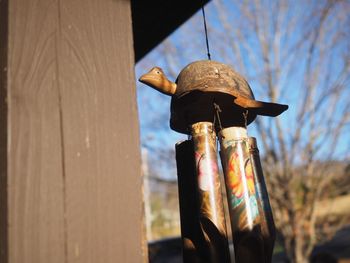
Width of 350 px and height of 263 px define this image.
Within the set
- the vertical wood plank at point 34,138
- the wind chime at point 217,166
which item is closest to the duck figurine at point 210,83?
the wind chime at point 217,166

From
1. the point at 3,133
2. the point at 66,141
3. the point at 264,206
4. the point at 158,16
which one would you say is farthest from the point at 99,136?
the point at 158,16

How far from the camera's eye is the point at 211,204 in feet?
3.20

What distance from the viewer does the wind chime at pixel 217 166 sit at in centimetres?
98

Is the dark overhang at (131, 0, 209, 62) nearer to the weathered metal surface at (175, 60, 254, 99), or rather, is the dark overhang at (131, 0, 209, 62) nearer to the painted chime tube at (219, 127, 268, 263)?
the weathered metal surface at (175, 60, 254, 99)

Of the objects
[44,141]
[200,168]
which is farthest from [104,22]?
[200,168]

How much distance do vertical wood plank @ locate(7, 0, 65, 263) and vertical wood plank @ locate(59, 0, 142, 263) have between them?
0.02 m

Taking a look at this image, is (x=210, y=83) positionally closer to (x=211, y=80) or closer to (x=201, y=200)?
(x=211, y=80)

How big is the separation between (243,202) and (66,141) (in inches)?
23.0

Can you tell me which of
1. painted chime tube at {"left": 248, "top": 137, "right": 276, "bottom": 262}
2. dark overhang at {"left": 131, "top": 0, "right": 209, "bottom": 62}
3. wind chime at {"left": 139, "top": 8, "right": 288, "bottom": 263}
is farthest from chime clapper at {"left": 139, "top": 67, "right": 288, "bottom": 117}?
dark overhang at {"left": 131, "top": 0, "right": 209, "bottom": 62}

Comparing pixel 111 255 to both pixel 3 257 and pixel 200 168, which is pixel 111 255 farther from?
pixel 200 168

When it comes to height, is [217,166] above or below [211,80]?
below

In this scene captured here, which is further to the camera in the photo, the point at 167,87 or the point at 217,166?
the point at 167,87

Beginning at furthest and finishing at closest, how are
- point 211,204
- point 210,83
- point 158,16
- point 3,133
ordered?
1. point 158,16
2. point 210,83
3. point 211,204
4. point 3,133

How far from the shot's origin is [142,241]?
667mm
